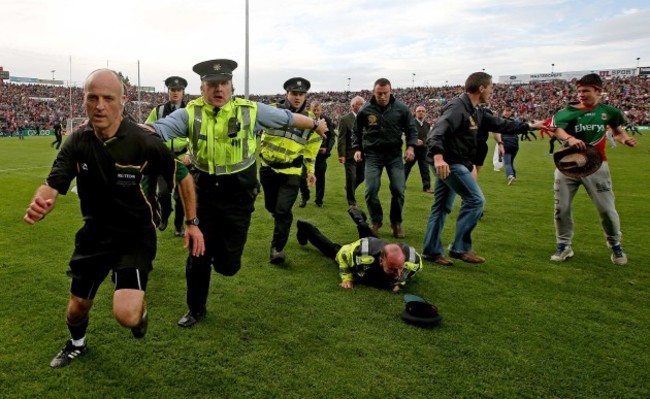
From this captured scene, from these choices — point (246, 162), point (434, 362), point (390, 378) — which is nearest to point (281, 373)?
point (390, 378)

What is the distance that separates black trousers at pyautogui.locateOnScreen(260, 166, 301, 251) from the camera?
5928 mm

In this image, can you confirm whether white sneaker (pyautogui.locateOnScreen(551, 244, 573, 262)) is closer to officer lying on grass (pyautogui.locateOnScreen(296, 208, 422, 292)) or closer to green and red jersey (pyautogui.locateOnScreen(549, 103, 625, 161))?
green and red jersey (pyautogui.locateOnScreen(549, 103, 625, 161))

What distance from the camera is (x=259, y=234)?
753cm

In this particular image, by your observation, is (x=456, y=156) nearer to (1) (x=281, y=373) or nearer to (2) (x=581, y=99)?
(2) (x=581, y=99)

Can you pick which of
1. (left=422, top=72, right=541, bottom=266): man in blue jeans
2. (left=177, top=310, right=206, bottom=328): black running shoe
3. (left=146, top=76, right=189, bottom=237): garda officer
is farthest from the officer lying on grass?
(left=146, top=76, right=189, bottom=237): garda officer

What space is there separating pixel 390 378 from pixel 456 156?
10.7 feet

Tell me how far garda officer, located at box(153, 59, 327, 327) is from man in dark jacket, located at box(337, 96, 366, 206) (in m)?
5.39

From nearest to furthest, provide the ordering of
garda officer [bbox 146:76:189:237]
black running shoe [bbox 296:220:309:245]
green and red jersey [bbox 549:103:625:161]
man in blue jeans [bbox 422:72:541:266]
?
man in blue jeans [bbox 422:72:541:266]
green and red jersey [bbox 549:103:625:161]
black running shoe [bbox 296:220:309:245]
garda officer [bbox 146:76:189:237]

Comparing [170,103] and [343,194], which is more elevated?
[170,103]

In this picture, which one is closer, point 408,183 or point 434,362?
point 434,362

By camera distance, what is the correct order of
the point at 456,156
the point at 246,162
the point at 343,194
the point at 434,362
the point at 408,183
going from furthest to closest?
the point at 408,183, the point at 343,194, the point at 456,156, the point at 246,162, the point at 434,362

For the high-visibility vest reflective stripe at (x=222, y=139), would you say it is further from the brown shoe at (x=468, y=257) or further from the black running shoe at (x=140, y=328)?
the brown shoe at (x=468, y=257)

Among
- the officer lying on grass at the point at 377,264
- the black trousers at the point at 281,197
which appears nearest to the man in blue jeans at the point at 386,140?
the black trousers at the point at 281,197

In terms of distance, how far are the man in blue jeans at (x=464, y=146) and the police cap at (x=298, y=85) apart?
5.97ft
